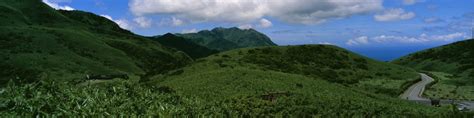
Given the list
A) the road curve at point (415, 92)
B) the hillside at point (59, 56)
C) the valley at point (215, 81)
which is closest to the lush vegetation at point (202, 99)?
the valley at point (215, 81)

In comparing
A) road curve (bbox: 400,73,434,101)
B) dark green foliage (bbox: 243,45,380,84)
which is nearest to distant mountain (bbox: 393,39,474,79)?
road curve (bbox: 400,73,434,101)

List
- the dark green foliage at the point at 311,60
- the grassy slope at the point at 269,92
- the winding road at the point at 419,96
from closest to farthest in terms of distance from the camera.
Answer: the grassy slope at the point at 269,92, the winding road at the point at 419,96, the dark green foliage at the point at 311,60

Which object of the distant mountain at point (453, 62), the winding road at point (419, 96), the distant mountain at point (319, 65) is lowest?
the winding road at point (419, 96)

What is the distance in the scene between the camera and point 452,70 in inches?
6048

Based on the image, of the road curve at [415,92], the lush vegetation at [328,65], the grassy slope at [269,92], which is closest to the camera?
the grassy slope at [269,92]

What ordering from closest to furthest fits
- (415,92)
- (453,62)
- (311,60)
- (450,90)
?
→ (415,92)
(450,90)
(311,60)
(453,62)

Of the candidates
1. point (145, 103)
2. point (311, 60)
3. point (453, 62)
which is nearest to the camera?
point (145, 103)

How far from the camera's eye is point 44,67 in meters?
119

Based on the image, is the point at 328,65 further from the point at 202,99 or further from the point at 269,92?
the point at 202,99

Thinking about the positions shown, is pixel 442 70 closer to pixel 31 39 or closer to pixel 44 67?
pixel 44 67

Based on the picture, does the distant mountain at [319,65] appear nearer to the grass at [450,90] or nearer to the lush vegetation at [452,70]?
the grass at [450,90]

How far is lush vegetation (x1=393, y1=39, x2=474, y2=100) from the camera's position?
9762 centimetres

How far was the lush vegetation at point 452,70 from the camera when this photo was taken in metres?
97.6

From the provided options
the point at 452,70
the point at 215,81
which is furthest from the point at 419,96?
the point at 452,70
